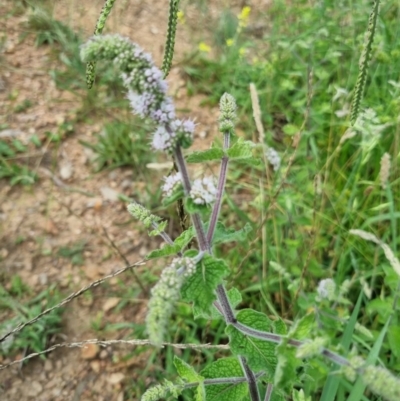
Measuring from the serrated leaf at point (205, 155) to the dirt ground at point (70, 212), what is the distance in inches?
43.9

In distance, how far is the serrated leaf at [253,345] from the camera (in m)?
1.22

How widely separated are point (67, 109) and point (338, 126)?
168 cm

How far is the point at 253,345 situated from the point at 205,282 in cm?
26

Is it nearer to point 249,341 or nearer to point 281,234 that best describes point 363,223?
point 281,234

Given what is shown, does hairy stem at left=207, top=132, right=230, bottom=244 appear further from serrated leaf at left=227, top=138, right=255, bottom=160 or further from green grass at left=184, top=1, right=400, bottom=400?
green grass at left=184, top=1, right=400, bottom=400

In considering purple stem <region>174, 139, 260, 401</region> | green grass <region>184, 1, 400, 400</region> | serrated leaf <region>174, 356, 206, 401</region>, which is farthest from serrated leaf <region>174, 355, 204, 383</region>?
green grass <region>184, 1, 400, 400</region>

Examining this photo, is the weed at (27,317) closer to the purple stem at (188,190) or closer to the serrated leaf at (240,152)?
the purple stem at (188,190)

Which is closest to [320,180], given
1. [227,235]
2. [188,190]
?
[227,235]

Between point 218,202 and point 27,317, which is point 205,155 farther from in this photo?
point 27,317

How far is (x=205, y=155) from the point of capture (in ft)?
3.48

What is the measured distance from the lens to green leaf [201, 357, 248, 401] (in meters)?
1.40

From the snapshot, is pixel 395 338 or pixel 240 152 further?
pixel 395 338

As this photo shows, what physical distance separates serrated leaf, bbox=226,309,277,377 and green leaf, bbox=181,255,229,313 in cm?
15

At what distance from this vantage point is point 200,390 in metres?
1.27
